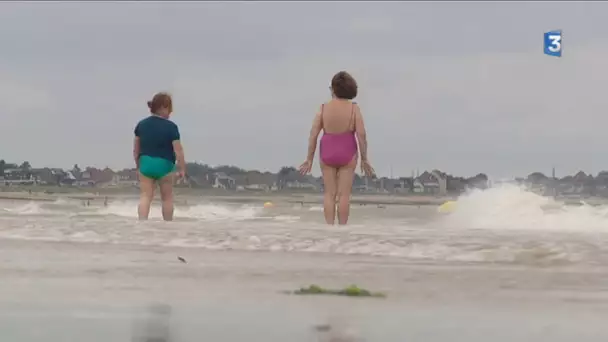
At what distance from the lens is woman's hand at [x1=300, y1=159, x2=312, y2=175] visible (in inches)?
332

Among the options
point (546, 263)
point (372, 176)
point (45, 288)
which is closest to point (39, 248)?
point (45, 288)

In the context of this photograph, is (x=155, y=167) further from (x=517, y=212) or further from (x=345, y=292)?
(x=517, y=212)

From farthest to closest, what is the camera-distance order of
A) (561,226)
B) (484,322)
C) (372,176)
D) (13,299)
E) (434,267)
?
1. (561,226)
2. (372,176)
3. (434,267)
4. (13,299)
5. (484,322)

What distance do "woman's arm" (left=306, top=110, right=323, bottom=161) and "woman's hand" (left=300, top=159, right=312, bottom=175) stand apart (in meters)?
0.03

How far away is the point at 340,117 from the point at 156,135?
1.64 meters

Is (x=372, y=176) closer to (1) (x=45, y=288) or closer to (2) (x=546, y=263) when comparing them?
(2) (x=546, y=263)

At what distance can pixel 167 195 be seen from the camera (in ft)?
28.2

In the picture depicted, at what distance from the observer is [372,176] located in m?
8.32

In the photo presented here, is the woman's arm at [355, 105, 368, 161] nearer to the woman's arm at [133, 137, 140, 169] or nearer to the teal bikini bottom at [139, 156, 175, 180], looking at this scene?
the teal bikini bottom at [139, 156, 175, 180]

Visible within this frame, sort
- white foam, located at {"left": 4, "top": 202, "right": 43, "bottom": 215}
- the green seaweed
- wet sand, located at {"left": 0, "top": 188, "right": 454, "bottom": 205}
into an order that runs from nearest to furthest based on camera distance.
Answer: the green seaweed → white foam, located at {"left": 4, "top": 202, "right": 43, "bottom": 215} → wet sand, located at {"left": 0, "top": 188, "right": 454, "bottom": 205}

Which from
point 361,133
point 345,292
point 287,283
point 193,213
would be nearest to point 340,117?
point 361,133

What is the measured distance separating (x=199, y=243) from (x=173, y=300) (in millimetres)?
2202

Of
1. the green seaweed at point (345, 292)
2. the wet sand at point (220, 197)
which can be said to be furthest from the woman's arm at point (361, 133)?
the wet sand at point (220, 197)

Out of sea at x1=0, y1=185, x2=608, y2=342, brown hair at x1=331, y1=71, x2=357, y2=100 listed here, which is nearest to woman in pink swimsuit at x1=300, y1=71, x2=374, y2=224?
brown hair at x1=331, y1=71, x2=357, y2=100
